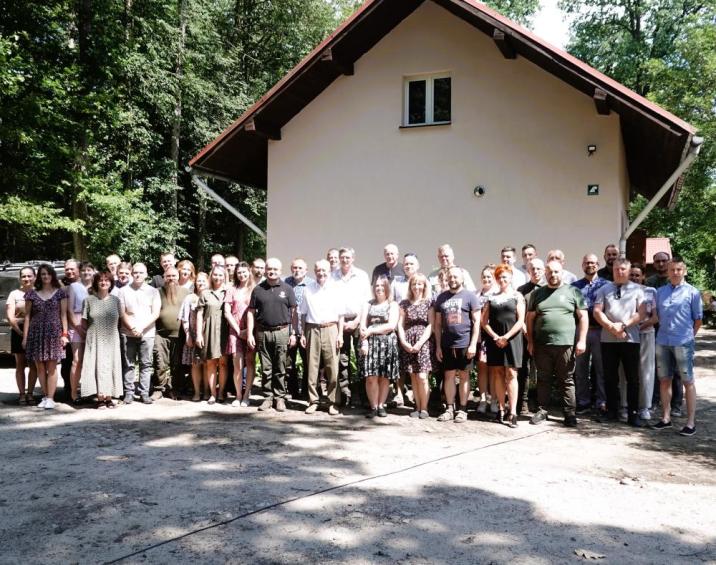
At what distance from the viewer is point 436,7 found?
11852 millimetres

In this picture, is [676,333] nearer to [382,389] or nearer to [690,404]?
[690,404]

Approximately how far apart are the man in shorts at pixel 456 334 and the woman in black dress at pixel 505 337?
19cm

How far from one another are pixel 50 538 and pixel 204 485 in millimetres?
1238

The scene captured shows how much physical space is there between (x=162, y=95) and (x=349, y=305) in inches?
667

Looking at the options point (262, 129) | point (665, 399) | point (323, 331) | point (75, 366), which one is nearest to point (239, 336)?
point (323, 331)

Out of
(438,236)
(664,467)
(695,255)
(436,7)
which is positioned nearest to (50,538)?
(664,467)

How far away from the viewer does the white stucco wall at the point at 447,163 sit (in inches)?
426

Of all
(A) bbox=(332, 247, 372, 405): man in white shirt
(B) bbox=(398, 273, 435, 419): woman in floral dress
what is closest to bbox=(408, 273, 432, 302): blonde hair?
(B) bbox=(398, 273, 435, 419): woman in floral dress

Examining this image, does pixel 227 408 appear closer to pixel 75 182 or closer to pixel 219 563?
pixel 219 563

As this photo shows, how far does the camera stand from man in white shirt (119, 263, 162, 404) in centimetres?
859

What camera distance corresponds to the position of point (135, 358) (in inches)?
345

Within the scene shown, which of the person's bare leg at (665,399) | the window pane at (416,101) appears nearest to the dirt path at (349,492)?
the person's bare leg at (665,399)

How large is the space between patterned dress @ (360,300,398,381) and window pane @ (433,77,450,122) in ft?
18.4

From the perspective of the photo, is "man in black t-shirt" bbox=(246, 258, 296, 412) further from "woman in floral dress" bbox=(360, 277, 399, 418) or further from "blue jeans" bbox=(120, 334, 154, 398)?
"blue jeans" bbox=(120, 334, 154, 398)
